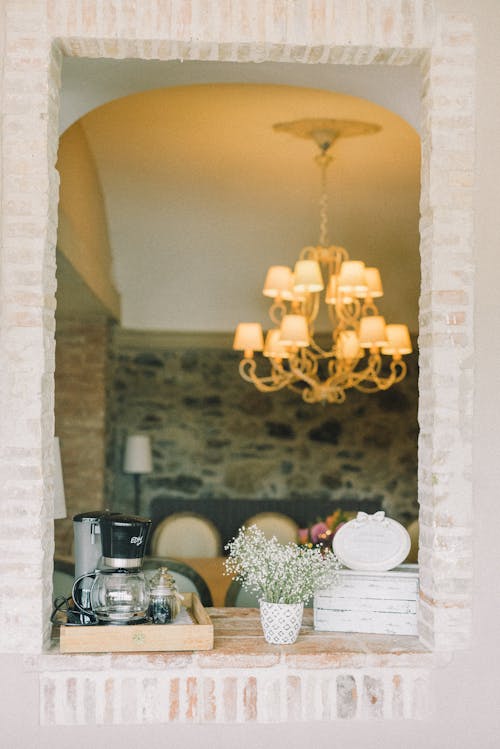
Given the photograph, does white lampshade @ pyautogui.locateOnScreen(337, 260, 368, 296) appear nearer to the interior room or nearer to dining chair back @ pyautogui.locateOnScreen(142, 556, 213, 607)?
the interior room

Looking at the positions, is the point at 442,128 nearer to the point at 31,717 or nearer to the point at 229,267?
the point at 31,717

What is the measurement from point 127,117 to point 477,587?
11.7 feet

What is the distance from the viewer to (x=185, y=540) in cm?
568

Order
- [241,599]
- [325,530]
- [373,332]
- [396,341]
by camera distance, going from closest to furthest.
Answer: [241,599] → [325,530] → [373,332] → [396,341]

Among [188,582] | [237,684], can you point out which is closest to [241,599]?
[188,582]

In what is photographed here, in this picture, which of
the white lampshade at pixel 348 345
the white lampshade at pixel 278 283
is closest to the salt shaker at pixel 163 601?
the white lampshade at pixel 278 283

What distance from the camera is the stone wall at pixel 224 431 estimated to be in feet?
25.7

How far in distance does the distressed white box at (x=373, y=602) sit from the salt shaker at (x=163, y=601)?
45cm

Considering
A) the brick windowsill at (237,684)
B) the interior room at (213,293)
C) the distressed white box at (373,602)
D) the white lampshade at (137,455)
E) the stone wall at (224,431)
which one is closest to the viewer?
the brick windowsill at (237,684)

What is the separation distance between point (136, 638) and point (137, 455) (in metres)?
5.08

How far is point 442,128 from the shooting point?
2.57m

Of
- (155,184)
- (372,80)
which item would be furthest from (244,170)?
(372,80)

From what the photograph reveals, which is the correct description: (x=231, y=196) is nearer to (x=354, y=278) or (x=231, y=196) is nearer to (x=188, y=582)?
(x=354, y=278)

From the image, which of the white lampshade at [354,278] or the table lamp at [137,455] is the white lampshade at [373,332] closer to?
the white lampshade at [354,278]
